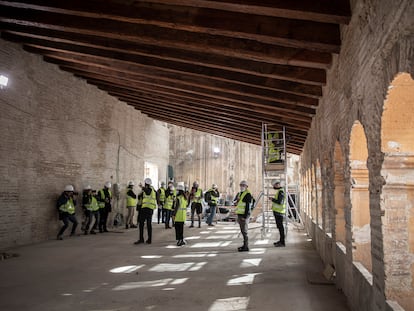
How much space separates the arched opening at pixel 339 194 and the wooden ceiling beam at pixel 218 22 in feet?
5.59

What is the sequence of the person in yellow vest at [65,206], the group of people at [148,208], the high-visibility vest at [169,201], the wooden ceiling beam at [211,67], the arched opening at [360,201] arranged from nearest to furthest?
the arched opening at [360,201], the wooden ceiling beam at [211,67], the group of people at [148,208], the person in yellow vest at [65,206], the high-visibility vest at [169,201]

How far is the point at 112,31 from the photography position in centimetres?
604

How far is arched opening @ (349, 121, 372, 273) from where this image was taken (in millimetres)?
4305

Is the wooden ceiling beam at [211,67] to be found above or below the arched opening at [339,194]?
above

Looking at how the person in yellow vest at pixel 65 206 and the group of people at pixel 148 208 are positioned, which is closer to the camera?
the group of people at pixel 148 208

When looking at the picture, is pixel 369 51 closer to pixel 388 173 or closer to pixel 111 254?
pixel 388 173

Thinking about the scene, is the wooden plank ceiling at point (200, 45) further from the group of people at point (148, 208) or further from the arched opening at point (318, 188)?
the group of people at point (148, 208)

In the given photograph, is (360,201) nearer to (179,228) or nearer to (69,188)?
(179,228)

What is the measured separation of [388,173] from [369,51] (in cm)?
109

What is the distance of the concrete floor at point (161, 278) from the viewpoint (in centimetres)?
449

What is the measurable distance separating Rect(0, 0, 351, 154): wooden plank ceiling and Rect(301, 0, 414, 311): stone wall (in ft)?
1.85

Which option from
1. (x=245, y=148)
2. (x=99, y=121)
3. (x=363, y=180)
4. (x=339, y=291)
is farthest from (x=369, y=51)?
(x=245, y=148)

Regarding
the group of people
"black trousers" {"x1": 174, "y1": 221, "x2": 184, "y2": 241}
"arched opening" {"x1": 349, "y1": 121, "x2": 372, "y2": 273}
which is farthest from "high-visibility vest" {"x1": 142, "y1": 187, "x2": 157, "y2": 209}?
"arched opening" {"x1": 349, "y1": 121, "x2": 372, "y2": 273}

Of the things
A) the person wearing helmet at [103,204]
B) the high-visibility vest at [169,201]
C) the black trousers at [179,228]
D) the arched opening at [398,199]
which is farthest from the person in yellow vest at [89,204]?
the arched opening at [398,199]
